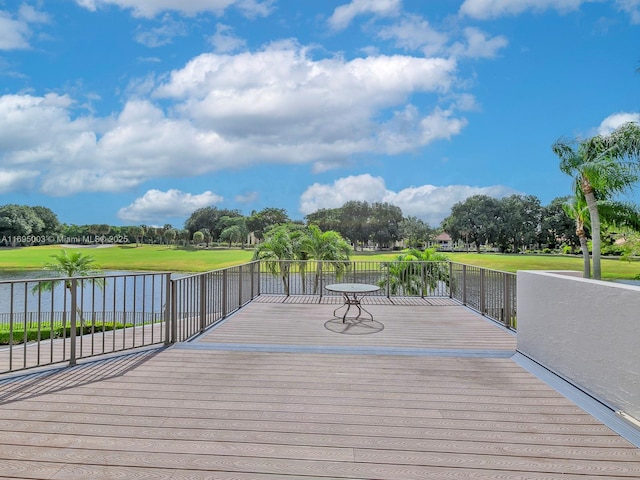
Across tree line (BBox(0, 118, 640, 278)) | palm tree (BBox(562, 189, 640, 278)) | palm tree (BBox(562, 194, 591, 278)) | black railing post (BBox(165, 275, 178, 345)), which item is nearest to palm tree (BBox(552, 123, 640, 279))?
palm tree (BBox(562, 189, 640, 278))

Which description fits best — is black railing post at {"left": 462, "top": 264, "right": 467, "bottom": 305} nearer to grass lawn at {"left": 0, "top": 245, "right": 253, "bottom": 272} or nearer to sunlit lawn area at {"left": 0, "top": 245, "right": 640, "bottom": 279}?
sunlit lawn area at {"left": 0, "top": 245, "right": 640, "bottom": 279}

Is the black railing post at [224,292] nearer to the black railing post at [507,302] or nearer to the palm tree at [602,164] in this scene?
the black railing post at [507,302]

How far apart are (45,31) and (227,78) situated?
39.1 feet

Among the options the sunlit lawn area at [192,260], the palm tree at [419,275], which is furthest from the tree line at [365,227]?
the palm tree at [419,275]

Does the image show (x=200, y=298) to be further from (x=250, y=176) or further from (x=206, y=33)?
(x=250, y=176)

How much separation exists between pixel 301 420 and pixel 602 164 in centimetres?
1334

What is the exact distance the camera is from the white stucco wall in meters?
2.50

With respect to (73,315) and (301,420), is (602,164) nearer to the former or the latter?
(301,420)

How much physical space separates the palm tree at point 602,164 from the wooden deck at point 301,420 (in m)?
10.6

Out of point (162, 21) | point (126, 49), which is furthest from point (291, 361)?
point (126, 49)

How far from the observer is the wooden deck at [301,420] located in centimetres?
196

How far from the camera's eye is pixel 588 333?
9.58 ft

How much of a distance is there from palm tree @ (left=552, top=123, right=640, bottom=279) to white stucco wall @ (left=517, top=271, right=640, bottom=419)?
9.50 metres

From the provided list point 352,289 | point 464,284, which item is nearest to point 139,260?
point 352,289
